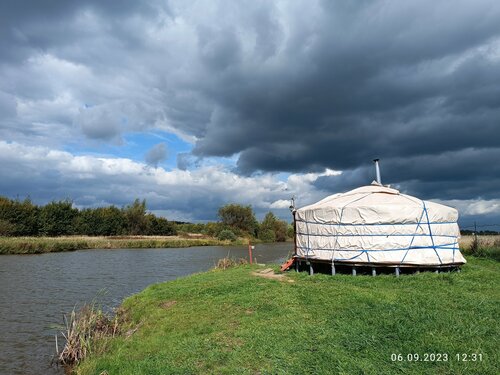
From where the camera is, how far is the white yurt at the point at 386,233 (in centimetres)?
1197

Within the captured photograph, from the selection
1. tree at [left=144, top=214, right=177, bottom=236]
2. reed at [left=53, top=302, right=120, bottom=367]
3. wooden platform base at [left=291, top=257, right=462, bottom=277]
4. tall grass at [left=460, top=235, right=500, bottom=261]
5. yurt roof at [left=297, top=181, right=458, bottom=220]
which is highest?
tree at [left=144, top=214, right=177, bottom=236]

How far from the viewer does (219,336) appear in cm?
650

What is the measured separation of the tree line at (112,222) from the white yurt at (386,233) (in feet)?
138

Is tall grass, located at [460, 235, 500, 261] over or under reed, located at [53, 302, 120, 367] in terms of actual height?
over

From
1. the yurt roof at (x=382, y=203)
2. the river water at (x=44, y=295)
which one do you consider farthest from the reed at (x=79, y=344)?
the yurt roof at (x=382, y=203)

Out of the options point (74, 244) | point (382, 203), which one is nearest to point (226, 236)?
point (74, 244)

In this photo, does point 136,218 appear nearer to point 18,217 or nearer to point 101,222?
point 101,222

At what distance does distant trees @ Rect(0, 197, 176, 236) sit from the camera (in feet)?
153

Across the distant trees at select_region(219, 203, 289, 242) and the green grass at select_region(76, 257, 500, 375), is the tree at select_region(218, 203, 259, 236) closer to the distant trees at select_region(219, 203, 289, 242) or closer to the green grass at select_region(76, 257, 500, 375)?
the distant trees at select_region(219, 203, 289, 242)

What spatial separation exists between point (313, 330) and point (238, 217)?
60345mm

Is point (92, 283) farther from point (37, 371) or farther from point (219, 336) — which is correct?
point (219, 336)
